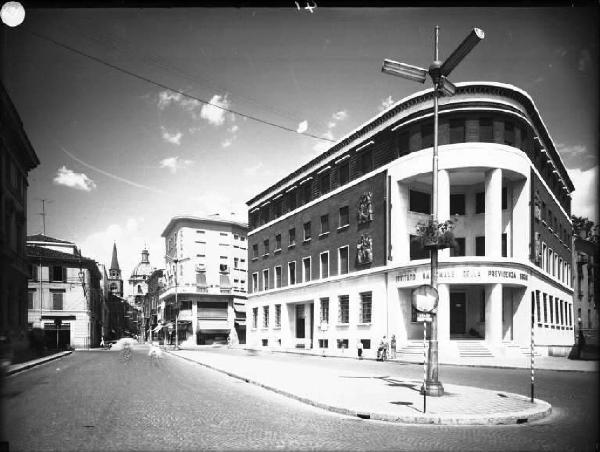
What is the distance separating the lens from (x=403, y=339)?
104ft

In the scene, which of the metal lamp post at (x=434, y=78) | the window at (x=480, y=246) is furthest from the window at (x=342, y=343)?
the metal lamp post at (x=434, y=78)

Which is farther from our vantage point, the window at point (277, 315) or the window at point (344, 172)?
the window at point (277, 315)

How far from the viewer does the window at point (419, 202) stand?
34.0 m

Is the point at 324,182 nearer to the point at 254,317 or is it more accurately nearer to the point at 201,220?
the point at 254,317

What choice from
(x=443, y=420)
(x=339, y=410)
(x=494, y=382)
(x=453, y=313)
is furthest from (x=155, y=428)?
(x=453, y=313)

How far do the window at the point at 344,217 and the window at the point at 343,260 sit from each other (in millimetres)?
1769

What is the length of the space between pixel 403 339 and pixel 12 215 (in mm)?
23820

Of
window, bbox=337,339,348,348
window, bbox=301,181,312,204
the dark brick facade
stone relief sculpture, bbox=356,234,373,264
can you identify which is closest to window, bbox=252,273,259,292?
the dark brick facade

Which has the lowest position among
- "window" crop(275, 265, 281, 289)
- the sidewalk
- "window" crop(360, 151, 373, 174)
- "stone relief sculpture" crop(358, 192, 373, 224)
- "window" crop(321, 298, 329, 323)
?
"window" crop(321, 298, 329, 323)

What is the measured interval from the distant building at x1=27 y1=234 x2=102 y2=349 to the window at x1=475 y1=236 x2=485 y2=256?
24.6m

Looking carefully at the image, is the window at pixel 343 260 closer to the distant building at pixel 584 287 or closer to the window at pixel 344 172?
the window at pixel 344 172

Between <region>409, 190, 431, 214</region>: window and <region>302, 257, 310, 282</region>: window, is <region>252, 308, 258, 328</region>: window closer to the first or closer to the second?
<region>302, 257, 310, 282</region>: window

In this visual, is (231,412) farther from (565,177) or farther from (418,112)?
(565,177)

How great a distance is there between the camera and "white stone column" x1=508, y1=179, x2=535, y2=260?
31.8m
